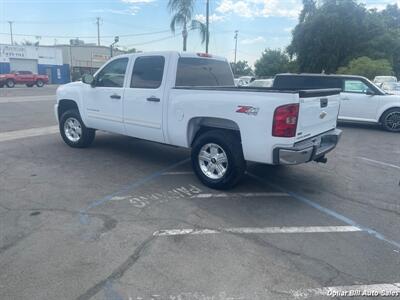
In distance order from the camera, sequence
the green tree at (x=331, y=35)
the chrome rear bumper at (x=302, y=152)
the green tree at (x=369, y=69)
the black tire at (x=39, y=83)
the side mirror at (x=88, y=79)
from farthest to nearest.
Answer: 1. the green tree at (x=331, y=35)
2. the black tire at (x=39, y=83)
3. the green tree at (x=369, y=69)
4. the side mirror at (x=88, y=79)
5. the chrome rear bumper at (x=302, y=152)

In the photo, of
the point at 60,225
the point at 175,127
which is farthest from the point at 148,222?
the point at 175,127

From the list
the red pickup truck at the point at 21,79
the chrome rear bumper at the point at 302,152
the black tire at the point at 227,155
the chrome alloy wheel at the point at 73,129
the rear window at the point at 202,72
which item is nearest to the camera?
the chrome rear bumper at the point at 302,152

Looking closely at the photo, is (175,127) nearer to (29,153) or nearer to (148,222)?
(148,222)

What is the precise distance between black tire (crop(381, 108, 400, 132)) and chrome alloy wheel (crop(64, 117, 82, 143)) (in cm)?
946

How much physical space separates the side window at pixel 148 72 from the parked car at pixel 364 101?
640cm

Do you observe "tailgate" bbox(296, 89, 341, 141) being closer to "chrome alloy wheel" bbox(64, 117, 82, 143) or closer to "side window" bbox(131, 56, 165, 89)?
"side window" bbox(131, 56, 165, 89)

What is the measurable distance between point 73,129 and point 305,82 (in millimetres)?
6795

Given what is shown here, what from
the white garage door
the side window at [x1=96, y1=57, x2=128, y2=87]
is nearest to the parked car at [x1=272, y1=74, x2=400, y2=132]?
the side window at [x1=96, y1=57, x2=128, y2=87]

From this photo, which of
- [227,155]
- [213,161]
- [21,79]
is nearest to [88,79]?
[213,161]

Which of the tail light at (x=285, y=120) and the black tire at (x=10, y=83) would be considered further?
the black tire at (x=10, y=83)

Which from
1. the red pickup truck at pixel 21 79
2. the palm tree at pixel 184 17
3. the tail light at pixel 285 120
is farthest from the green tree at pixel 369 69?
the red pickup truck at pixel 21 79

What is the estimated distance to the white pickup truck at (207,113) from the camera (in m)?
4.29

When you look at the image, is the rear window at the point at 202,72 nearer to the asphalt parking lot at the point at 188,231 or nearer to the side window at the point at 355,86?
the asphalt parking lot at the point at 188,231

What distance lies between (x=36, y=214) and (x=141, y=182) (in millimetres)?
1672
